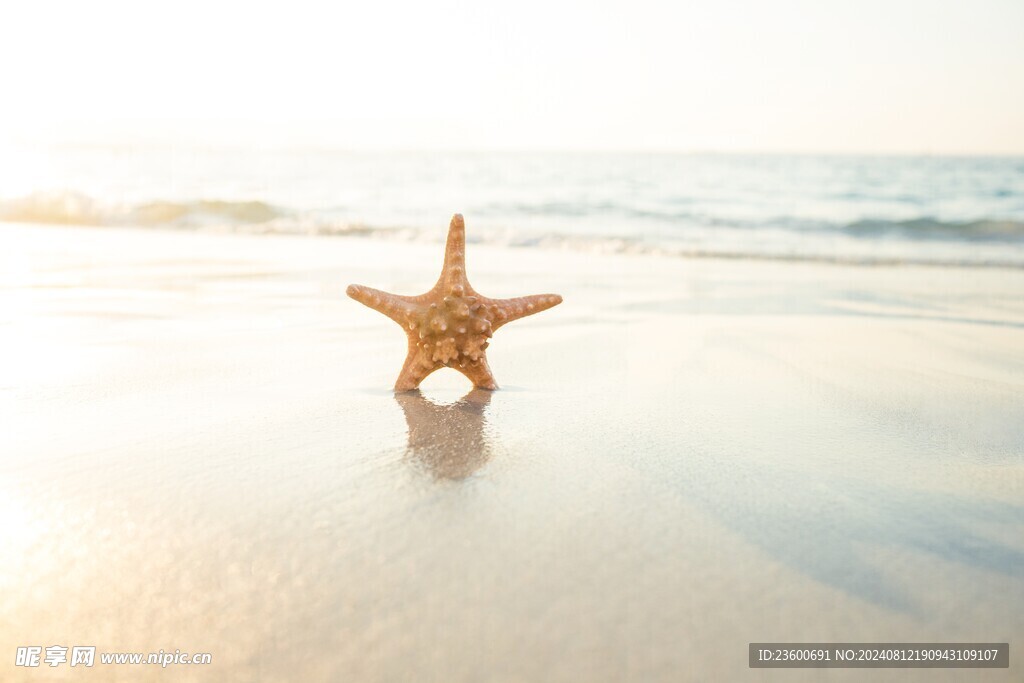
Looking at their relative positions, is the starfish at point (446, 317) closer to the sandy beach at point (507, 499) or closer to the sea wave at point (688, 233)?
the sandy beach at point (507, 499)

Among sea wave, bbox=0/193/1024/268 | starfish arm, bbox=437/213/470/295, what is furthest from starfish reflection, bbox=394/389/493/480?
sea wave, bbox=0/193/1024/268

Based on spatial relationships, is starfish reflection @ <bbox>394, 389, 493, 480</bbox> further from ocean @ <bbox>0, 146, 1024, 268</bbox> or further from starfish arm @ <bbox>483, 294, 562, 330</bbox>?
ocean @ <bbox>0, 146, 1024, 268</bbox>

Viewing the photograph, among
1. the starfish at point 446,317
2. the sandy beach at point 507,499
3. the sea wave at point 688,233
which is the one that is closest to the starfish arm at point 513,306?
the starfish at point 446,317

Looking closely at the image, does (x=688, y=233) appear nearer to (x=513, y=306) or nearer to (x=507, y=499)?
(x=513, y=306)

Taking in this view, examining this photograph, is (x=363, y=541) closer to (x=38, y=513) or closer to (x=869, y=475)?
(x=38, y=513)

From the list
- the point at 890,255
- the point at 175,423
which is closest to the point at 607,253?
the point at 890,255

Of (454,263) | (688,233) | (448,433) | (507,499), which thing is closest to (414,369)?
(454,263)
